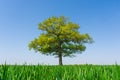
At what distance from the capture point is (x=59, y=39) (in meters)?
55.6

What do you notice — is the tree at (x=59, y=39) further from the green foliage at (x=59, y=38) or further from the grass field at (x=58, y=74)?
the grass field at (x=58, y=74)

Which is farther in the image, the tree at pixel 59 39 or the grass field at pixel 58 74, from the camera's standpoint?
the tree at pixel 59 39

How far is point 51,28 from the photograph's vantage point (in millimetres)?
57531

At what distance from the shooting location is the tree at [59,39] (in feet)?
179

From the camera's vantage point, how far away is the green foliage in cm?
5472

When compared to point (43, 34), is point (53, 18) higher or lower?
higher

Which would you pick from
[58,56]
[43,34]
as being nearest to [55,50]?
[58,56]

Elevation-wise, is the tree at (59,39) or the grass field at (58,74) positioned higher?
the tree at (59,39)

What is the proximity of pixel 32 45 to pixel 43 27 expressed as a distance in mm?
5229

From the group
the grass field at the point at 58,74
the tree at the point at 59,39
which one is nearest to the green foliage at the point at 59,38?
the tree at the point at 59,39

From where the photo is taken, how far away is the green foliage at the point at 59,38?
54719mm

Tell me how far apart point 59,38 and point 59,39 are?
239 millimetres

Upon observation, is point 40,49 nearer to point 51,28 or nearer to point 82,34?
point 51,28

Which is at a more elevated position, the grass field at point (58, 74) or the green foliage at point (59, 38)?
the green foliage at point (59, 38)
